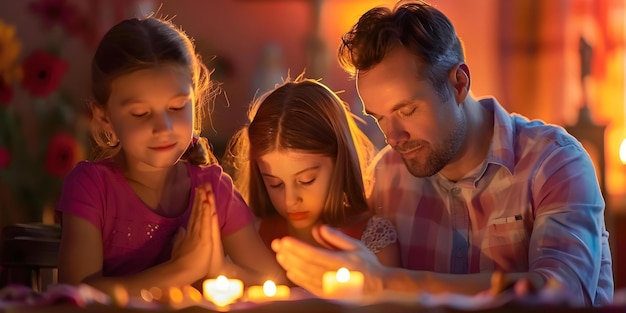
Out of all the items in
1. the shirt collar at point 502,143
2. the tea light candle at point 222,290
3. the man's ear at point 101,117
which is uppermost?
the man's ear at point 101,117


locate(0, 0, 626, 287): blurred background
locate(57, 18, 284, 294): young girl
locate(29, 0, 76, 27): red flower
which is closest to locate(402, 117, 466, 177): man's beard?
locate(57, 18, 284, 294): young girl

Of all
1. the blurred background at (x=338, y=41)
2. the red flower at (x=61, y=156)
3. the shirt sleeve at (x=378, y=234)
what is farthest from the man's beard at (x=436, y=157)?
the blurred background at (x=338, y=41)

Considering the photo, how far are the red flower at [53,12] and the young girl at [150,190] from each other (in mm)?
959

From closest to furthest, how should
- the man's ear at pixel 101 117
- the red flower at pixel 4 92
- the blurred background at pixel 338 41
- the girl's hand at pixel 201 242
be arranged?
the girl's hand at pixel 201 242, the man's ear at pixel 101 117, the red flower at pixel 4 92, the blurred background at pixel 338 41

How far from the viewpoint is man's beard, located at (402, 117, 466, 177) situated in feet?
6.47

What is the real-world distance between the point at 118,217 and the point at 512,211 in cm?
85

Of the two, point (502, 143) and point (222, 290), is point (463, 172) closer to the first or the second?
point (502, 143)

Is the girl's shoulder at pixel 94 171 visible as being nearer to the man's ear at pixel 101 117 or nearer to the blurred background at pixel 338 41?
the man's ear at pixel 101 117

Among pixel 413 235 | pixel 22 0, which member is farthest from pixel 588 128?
pixel 22 0

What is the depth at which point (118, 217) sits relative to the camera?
1826mm

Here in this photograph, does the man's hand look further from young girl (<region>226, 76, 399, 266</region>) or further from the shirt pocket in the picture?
the shirt pocket

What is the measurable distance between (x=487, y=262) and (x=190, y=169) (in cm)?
69

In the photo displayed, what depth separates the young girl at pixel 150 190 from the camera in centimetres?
174

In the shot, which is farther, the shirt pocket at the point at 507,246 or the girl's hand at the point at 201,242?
the shirt pocket at the point at 507,246
